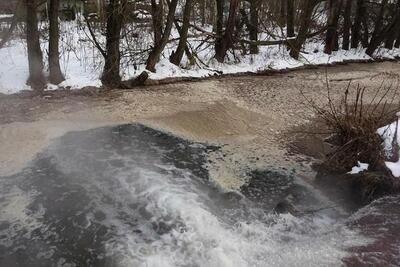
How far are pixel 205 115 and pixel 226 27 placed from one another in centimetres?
489

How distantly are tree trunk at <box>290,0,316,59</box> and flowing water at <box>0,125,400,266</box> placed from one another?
7.88 meters

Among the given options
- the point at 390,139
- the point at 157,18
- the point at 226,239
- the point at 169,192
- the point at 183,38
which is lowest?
the point at 226,239

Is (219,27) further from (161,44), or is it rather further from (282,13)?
(282,13)

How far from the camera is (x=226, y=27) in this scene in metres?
13.1

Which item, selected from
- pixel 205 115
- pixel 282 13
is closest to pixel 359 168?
pixel 205 115

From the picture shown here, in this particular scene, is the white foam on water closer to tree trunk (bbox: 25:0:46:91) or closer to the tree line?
tree trunk (bbox: 25:0:46:91)

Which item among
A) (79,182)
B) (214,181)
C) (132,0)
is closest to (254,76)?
(132,0)

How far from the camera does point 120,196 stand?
6.00 m

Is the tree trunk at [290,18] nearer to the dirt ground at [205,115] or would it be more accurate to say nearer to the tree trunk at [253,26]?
the tree trunk at [253,26]

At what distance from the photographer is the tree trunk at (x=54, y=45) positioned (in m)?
9.96

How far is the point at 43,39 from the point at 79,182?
270 inches

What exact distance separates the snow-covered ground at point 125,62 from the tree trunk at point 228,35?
0.24 metres

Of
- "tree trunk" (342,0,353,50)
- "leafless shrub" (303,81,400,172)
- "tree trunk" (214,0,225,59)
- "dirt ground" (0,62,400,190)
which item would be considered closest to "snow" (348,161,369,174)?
"leafless shrub" (303,81,400,172)

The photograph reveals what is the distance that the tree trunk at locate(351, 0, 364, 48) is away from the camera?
15.8m
